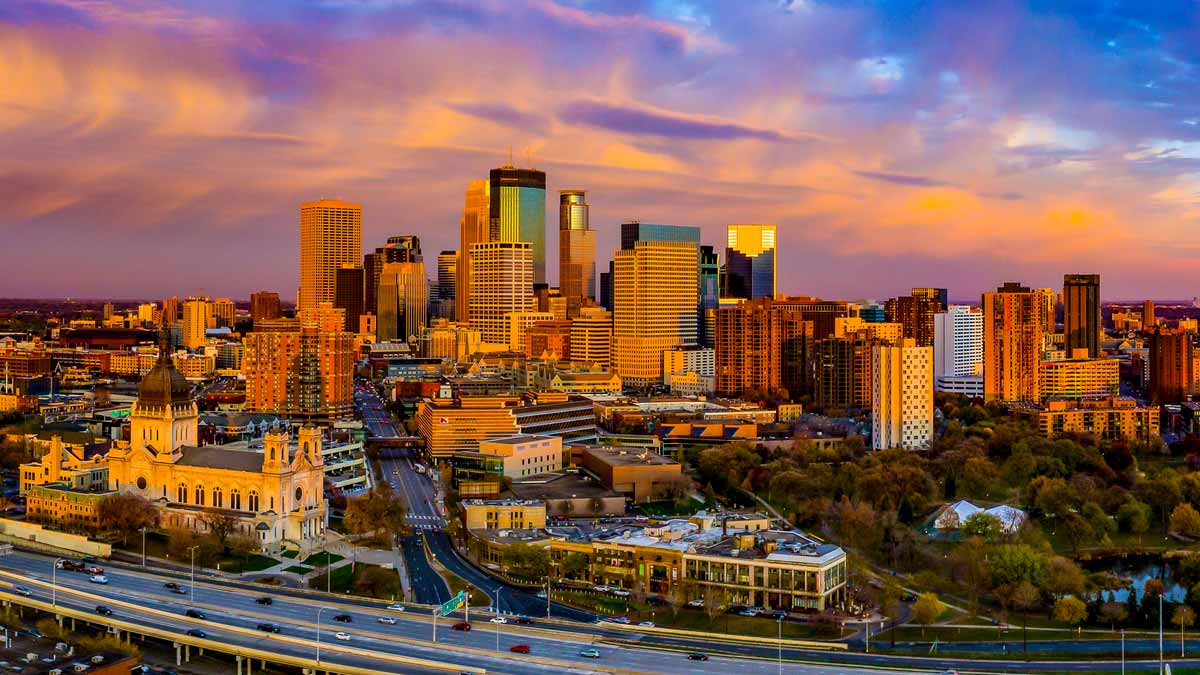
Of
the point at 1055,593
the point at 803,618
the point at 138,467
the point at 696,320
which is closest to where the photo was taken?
the point at 803,618

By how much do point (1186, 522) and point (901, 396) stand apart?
91.3ft

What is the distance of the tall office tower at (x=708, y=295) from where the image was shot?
144 meters

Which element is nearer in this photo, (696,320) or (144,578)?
(144,578)

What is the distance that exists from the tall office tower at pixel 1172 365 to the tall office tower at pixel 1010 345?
14.2 m

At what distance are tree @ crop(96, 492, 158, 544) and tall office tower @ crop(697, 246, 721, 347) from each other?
3566 inches

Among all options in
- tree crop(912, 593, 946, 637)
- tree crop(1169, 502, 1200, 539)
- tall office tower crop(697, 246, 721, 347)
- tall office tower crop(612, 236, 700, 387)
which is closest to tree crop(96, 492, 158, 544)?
tree crop(912, 593, 946, 637)

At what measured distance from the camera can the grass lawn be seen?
168 feet

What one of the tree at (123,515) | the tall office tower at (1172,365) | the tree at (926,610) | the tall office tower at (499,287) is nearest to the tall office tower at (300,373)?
the tree at (123,515)

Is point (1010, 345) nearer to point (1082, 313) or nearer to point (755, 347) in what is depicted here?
point (755, 347)

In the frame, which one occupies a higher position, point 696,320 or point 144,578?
point 696,320

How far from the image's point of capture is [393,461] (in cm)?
8200

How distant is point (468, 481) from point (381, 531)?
12593 mm

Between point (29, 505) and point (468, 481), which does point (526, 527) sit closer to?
point (468, 481)

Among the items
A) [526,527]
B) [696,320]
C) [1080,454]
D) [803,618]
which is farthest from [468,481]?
[696,320]
